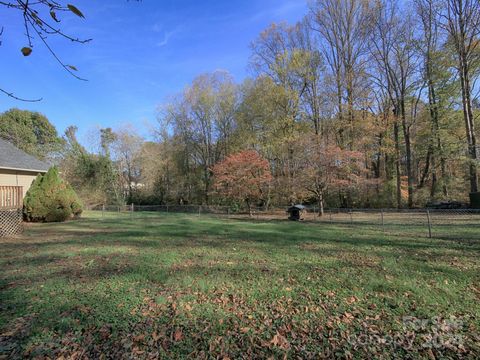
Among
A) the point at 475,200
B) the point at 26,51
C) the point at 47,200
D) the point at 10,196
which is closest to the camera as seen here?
the point at 26,51

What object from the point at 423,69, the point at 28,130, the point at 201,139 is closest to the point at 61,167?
the point at 28,130

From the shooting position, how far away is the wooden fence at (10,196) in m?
10.9

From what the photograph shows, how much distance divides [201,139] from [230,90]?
6.50m

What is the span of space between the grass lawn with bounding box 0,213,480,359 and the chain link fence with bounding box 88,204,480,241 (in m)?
3.14

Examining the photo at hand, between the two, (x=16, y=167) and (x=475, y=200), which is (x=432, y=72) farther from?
(x=16, y=167)

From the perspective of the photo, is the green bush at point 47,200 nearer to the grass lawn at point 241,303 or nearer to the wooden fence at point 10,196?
the wooden fence at point 10,196

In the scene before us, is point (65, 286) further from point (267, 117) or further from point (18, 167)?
point (267, 117)

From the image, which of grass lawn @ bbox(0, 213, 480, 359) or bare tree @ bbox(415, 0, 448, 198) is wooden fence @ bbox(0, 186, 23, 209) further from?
bare tree @ bbox(415, 0, 448, 198)

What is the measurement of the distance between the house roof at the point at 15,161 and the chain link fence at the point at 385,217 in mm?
4594

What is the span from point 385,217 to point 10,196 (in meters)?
18.5

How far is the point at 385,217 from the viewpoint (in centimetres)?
1542

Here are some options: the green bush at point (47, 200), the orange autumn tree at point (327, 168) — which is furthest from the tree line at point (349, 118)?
the green bush at point (47, 200)

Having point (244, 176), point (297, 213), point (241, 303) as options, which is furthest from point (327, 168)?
point (241, 303)

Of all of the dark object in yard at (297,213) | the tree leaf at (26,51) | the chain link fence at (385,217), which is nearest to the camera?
the tree leaf at (26,51)
